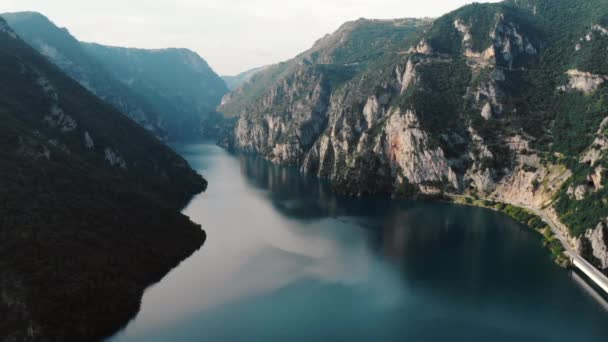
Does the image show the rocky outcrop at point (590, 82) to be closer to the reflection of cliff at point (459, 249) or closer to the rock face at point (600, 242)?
the reflection of cliff at point (459, 249)

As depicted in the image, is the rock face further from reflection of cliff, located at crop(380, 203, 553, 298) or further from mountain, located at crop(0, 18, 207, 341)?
mountain, located at crop(0, 18, 207, 341)

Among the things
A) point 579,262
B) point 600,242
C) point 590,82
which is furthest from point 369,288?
point 590,82

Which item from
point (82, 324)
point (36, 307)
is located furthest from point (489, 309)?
point (36, 307)

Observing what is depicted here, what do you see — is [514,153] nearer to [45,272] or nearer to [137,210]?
[137,210]

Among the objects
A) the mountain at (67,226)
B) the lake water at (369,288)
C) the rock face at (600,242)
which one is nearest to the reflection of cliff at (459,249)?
the lake water at (369,288)

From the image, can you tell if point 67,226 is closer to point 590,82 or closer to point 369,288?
point 369,288
